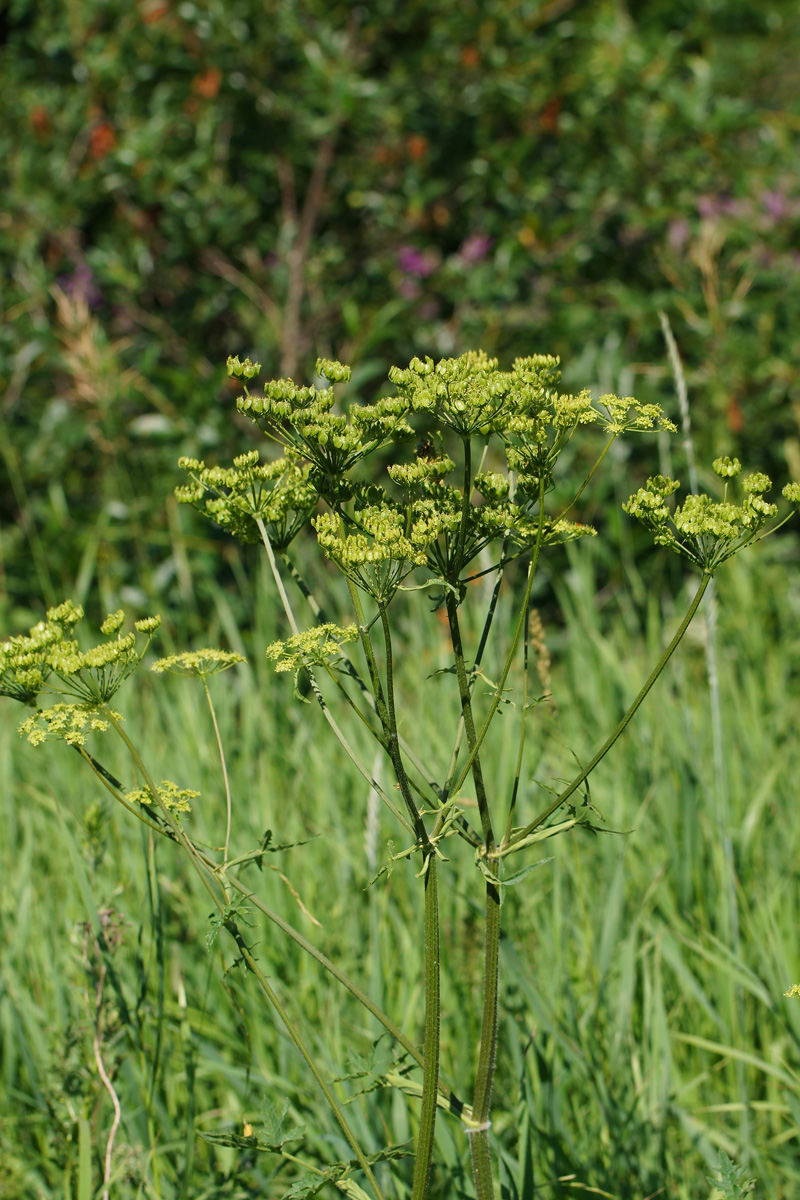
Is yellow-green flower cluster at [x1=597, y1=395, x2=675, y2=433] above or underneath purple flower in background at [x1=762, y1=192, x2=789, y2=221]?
underneath

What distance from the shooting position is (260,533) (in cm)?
130

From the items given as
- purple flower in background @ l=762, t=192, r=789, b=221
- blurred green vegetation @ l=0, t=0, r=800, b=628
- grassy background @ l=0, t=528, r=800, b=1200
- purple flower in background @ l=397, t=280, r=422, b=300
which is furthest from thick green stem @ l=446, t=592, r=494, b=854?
purple flower in background @ l=762, t=192, r=789, b=221

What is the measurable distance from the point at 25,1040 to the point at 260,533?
131 centimetres

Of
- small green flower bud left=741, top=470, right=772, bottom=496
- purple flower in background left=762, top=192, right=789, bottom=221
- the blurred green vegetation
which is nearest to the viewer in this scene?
small green flower bud left=741, top=470, right=772, bottom=496

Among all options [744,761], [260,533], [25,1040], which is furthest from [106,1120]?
[744,761]

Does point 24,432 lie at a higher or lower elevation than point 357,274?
lower

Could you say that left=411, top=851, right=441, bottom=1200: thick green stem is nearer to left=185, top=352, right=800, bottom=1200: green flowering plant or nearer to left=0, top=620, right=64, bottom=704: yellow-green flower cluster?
left=185, top=352, right=800, bottom=1200: green flowering plant

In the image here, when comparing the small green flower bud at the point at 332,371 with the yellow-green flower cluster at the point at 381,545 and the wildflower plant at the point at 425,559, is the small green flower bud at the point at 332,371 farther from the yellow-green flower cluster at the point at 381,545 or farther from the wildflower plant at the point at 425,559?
the yellow-green flower cluster at the point at 381,545

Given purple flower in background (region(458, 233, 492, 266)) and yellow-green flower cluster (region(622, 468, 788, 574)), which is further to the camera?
purple flower in background (region(458, 233, 492, 266))

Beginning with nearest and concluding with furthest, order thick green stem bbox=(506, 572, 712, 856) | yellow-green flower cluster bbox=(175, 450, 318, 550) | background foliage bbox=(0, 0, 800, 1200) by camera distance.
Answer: thick green stem bbox=(506, 572, 712, 856)
yellow-green flower cluster bbox=(175, 450, 318, 550)
background foliage bbox=(0, 0, 800, 1200)

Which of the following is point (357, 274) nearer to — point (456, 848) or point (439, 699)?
point (439, 699)

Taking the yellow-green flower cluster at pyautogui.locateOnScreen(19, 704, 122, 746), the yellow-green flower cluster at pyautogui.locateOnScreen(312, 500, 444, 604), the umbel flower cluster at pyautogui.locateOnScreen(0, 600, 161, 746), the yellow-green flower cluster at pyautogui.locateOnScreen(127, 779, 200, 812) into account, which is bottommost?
the yellow-green flower cluster at pyautogui.locateOnScreen(127, 779, 200, 812)

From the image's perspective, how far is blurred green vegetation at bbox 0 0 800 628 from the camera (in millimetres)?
4355

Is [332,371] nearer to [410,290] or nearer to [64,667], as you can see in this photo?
[64,667]
